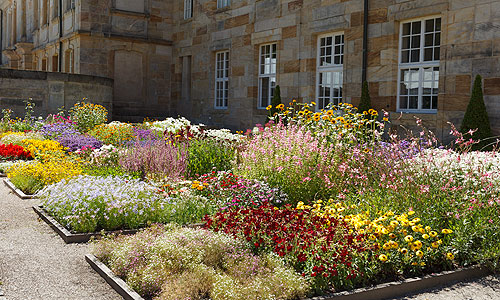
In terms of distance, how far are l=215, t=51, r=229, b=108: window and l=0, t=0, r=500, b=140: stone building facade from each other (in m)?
0.04

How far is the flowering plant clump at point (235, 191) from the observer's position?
7129 mm

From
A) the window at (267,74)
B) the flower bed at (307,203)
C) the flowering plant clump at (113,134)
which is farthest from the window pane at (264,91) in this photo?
the flower bed at (307,203)

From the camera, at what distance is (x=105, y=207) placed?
21.6ft

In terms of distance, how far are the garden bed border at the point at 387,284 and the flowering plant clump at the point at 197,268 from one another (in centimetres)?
10

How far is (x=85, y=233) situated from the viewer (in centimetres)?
623

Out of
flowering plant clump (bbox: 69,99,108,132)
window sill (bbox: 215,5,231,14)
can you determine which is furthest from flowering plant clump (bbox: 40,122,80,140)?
window sill (bbox: 215,5,231,14)

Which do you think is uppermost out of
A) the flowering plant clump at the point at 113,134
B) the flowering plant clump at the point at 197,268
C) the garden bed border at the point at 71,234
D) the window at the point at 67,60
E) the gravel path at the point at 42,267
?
the window at the point at 67,60

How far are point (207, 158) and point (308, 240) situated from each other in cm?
492

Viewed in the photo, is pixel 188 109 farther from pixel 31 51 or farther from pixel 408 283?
pixel 408 283

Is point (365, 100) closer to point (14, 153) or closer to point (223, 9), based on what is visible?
point (223, 9)

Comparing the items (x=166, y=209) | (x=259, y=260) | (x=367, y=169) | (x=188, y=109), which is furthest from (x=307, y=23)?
(x=259, y=260)

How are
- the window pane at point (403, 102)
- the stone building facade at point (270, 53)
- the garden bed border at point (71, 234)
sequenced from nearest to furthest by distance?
the garden bed border at point (71, 234) → the stone building facade at point (270, 53) → the window pane at point (403, 102)

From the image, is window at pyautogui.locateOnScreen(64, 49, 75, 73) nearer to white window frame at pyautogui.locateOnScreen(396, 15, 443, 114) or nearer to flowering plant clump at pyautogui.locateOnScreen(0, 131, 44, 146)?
flowering plant clump at pyautogui.locateOnScreen(0, 131, 44, 146)

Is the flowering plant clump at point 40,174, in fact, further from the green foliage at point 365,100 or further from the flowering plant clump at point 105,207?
the green foliage at point 365,100
